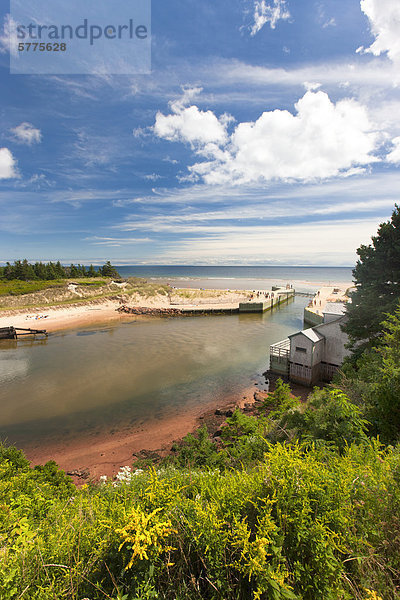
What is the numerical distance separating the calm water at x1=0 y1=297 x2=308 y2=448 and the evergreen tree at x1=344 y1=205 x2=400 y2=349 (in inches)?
364

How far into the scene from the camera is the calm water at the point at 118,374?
15453mm

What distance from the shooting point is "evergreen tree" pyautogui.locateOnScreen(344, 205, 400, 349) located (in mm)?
14438

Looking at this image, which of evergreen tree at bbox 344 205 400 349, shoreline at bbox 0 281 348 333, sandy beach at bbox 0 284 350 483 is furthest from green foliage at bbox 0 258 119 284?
evergreen tree at bbox 344 205 400 349

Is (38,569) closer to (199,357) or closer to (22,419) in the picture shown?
(22,419)

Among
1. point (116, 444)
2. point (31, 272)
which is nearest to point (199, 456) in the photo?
point (116, 444)

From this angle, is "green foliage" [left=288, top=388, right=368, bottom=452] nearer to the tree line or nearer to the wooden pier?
the wooden pier

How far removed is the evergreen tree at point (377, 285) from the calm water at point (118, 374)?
9.25 meters

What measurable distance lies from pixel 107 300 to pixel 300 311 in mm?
45378

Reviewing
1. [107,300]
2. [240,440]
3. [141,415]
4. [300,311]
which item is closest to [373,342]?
[240,440]

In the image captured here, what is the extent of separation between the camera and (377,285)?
15234 mm

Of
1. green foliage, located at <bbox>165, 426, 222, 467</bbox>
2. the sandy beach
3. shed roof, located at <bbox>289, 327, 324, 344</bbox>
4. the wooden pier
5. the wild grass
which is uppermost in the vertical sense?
the wild grass

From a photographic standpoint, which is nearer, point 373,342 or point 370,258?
point 373,342

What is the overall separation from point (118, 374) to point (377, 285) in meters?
21.2

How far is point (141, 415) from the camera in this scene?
1554 cm
